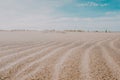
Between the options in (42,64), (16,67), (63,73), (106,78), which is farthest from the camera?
(42,64)

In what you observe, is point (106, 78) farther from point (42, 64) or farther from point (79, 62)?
point (42, 64)

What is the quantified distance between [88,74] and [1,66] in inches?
64.3

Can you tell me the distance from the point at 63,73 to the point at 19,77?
70 cm

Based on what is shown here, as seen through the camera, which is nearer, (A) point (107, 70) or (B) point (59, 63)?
(A) point (107, 70)

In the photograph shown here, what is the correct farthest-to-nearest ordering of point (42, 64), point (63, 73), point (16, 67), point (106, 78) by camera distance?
point (42, 64), point (16, 67), point (63, 73), point (106, 78)

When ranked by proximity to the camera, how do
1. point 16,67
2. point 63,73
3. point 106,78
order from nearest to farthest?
point 106,78 → point 63,73 → point 16,67

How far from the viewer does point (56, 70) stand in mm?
3119

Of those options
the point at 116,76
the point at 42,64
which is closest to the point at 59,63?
the point at 42,64

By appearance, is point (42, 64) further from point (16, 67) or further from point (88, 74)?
point (88, 74)

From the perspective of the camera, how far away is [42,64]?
3.52 m

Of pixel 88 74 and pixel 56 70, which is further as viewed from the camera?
pixel 56 70

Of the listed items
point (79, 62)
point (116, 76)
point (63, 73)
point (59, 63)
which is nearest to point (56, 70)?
point (63, 73)

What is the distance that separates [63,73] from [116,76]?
83 centimetres

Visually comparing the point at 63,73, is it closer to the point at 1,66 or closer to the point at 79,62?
the point at 79,62
